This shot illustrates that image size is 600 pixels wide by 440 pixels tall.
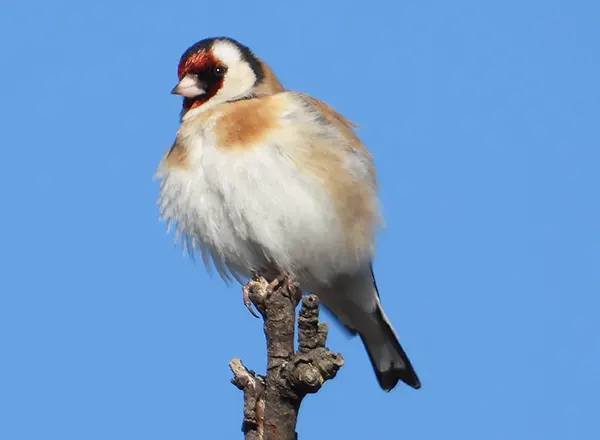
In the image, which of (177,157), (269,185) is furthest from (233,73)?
(269,185)

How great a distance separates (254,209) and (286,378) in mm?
1413

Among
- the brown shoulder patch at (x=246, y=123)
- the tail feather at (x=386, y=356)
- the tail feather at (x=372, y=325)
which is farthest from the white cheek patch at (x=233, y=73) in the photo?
the tail feather at (x=386, y=356)

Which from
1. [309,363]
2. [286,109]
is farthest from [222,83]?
[309,363]

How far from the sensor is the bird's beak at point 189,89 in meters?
5.57

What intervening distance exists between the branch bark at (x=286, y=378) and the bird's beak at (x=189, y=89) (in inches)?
84.9

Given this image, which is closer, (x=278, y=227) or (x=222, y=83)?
(x=278, y=227)

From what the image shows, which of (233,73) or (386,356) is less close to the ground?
(233,73)

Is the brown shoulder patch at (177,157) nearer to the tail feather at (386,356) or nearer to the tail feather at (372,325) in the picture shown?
the tail feather at (372,325)

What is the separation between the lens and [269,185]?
15.8 ft

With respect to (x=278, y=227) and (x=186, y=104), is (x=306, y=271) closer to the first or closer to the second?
(x=278, y=227)

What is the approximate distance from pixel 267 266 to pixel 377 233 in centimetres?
62

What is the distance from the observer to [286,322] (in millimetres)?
3914

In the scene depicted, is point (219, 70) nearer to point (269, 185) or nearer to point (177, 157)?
point (177, 157)

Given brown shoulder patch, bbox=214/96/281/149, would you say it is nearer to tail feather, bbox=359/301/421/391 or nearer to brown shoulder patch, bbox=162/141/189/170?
brown shoulder patch, bbox=162/141/189/170
